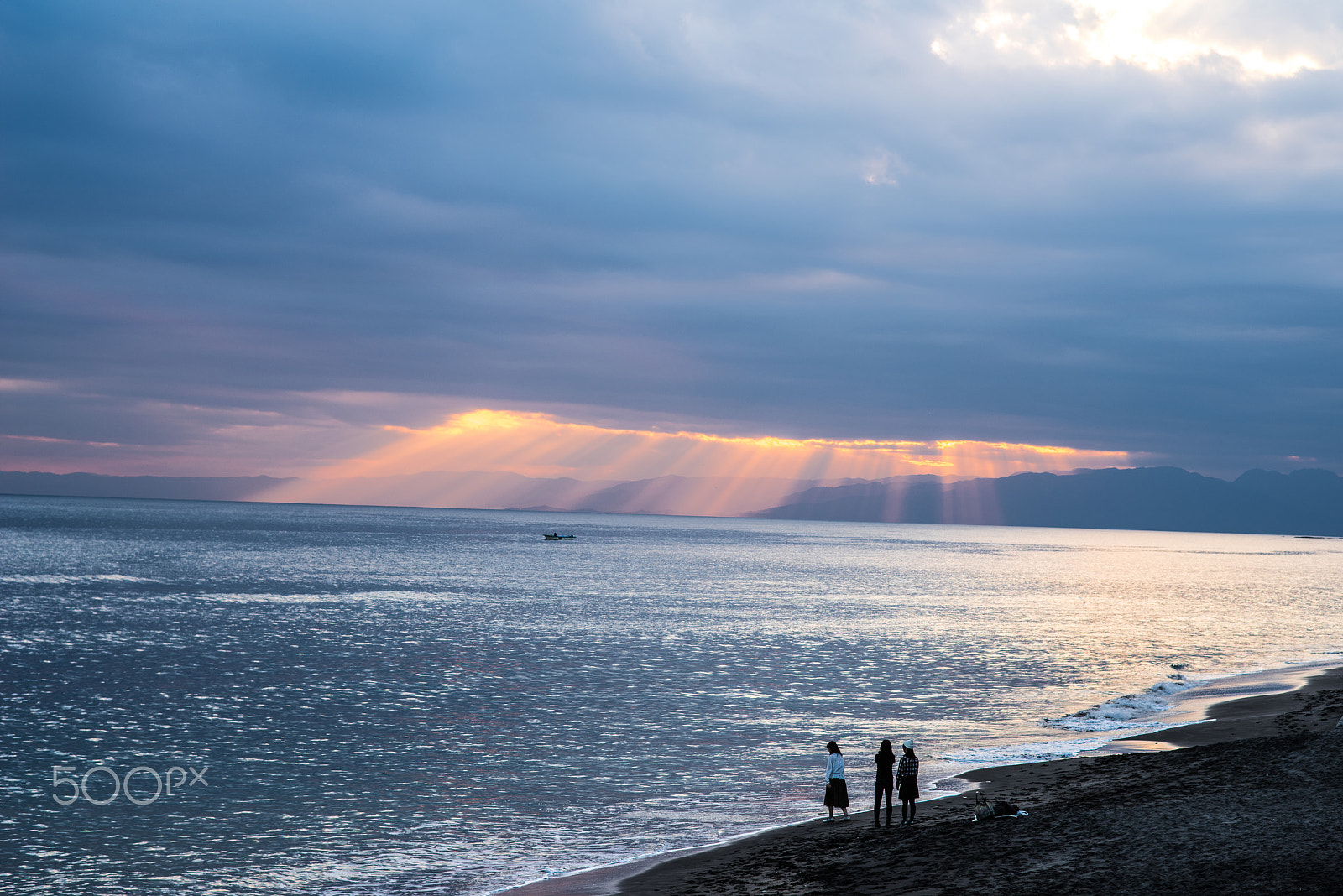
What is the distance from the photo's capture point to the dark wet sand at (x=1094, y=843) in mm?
18109

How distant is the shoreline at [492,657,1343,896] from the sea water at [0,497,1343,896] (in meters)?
1.16

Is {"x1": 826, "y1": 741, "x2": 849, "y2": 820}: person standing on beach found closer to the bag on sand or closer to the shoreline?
the shoreline

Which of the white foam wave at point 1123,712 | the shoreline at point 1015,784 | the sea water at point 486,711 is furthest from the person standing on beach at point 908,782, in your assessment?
the white foam wave at point 1123,712

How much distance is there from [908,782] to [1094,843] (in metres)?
4.55

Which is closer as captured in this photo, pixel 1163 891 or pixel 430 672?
pixel 1163 891

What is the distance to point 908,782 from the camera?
78.1 ft

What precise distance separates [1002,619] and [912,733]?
5083 centimetres

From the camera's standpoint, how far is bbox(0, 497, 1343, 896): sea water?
80.7ft

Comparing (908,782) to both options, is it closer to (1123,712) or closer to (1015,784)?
(1015,784)

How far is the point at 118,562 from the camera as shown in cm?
13425

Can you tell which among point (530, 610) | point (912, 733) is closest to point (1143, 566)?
point (530, 610)

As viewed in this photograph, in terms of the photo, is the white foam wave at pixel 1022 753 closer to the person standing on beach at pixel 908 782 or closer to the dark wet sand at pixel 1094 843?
the dark wet sand at pixel 1094 843

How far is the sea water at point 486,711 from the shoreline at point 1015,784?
116 centimetres

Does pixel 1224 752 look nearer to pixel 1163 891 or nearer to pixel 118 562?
pixel 1163 891
